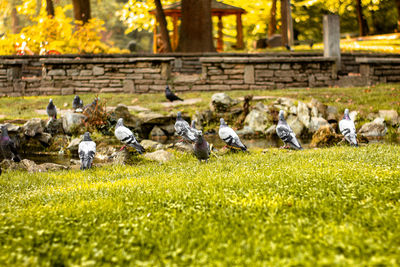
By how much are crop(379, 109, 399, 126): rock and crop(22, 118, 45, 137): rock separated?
31.8 feet

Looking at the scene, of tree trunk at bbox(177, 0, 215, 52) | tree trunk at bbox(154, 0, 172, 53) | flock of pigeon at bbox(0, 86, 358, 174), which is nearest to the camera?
flock of pigeon at bbox(0, 86, 358, 174)

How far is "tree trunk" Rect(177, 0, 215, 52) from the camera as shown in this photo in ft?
70.7

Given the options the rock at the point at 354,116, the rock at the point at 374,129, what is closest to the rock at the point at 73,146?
the rock at the point at 374,129

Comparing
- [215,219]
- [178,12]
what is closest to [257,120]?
[215,219]

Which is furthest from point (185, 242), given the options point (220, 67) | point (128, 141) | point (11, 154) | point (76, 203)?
point (220, 67)

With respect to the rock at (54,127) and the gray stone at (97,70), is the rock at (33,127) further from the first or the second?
the gray stone at (97,70)

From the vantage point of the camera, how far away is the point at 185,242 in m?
3.56

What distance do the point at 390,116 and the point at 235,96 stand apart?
5437 millimetres

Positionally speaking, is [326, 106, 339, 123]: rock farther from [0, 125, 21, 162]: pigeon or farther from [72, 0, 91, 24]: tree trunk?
[72, 0, 91, 24]: tree trunk

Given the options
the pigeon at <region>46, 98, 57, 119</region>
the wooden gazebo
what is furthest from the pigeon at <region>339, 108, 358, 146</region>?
the wooden gazebo

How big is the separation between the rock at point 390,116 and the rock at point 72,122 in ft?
28.5

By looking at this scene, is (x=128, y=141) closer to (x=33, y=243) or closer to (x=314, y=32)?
(x=33, y=243)

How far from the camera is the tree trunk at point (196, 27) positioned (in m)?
21.6

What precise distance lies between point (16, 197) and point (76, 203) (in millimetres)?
1081
